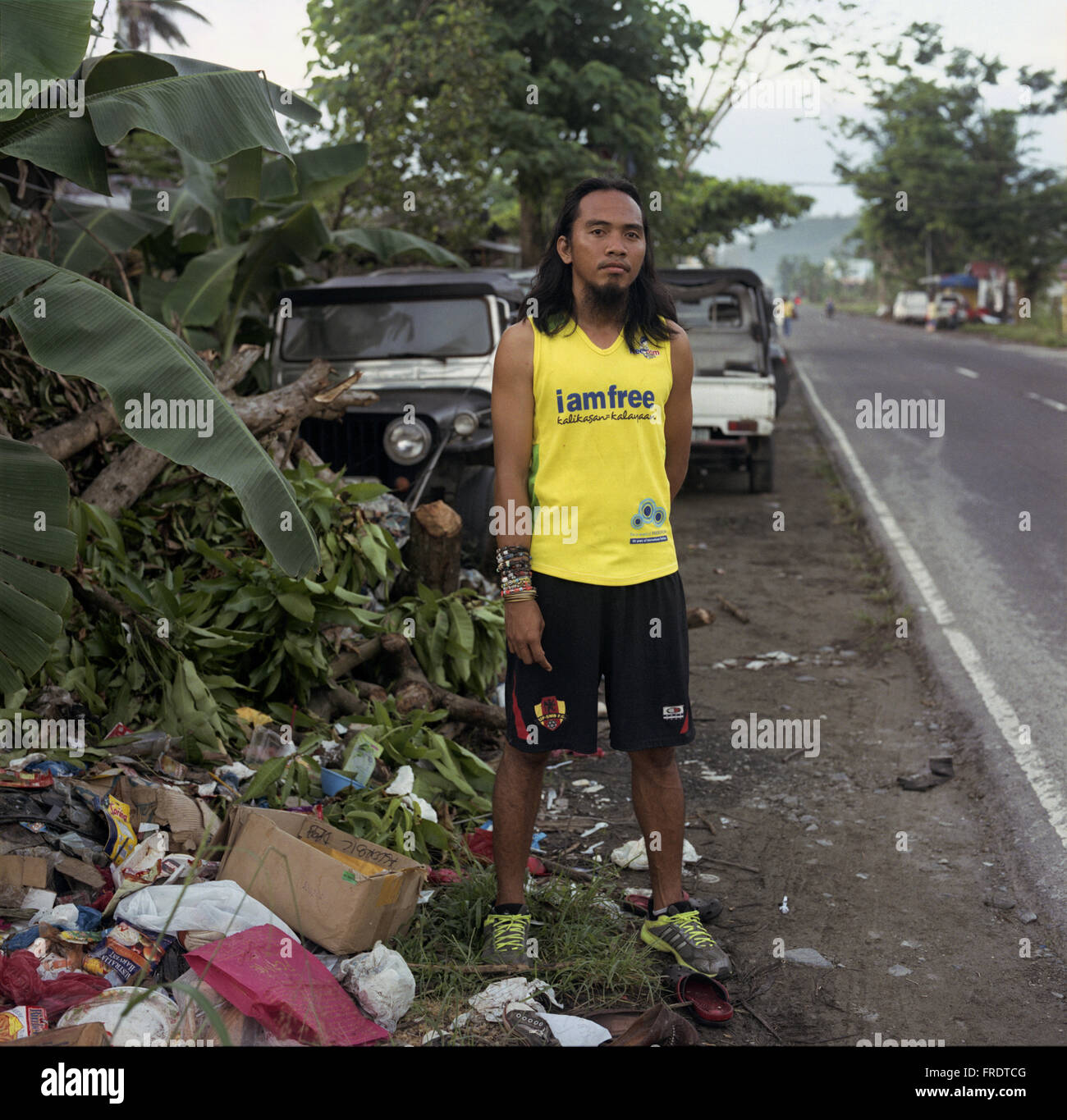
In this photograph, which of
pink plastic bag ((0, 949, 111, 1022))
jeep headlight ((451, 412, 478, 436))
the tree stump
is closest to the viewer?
pink plastic bag ((0, 949, 111, 1022))

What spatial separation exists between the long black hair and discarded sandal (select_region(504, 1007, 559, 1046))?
183 centimetres

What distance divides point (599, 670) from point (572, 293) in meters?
1.09

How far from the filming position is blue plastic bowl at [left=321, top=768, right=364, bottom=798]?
13.5 ft

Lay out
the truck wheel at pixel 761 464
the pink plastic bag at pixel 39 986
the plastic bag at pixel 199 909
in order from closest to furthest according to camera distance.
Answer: the pink plastic bag at pixel 39 986, the plastic bag at pixel 199 909, the truck wheel at pixel 761 464

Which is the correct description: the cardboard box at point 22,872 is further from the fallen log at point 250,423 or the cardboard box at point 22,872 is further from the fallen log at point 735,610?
the fallen log at point 735,610

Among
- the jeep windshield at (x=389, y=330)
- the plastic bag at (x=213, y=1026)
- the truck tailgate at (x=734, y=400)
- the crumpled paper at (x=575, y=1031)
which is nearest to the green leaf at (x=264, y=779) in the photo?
the plastic bag at (x=213, y=1026)

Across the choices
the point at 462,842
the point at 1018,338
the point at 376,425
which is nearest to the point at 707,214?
the point at 1018,338

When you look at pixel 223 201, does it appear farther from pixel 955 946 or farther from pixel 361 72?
pixel 955 946

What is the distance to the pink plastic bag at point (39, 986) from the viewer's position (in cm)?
282

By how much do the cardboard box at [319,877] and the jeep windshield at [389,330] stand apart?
4.84 metres

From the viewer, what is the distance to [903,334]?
A: 44.5 meters

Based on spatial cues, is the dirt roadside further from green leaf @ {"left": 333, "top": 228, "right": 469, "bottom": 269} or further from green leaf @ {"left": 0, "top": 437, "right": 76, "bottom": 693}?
green leaf @ {"left": 333, "top": 228, "right": 469, "bottom": 269}

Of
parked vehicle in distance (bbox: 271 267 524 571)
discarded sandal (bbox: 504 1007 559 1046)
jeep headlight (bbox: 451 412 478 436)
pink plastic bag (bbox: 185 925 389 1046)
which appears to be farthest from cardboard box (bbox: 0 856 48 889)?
jeep headlight (bbox: 451 412 478 436)

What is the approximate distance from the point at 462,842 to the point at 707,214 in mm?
27026
